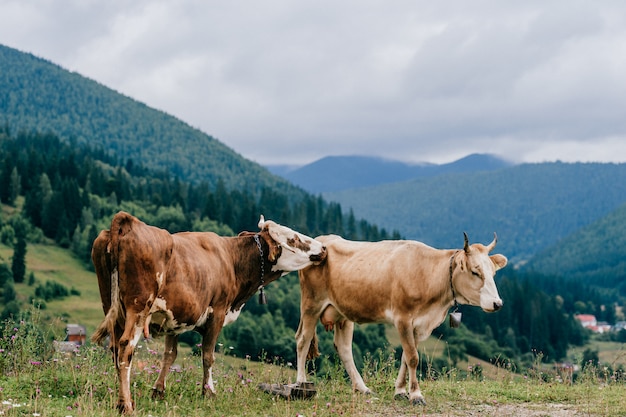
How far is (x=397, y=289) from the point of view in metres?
11.4

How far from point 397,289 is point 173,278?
12.2 feet

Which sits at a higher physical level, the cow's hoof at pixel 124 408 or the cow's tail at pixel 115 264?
the cow's tail at pixel 115 264

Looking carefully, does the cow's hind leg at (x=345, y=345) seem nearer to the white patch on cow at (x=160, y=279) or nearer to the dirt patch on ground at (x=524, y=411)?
the dirt patch on ground at (x=524, y=411)

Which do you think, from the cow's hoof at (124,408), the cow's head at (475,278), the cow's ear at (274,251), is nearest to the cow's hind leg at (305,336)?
the cow's ear at (274,251)

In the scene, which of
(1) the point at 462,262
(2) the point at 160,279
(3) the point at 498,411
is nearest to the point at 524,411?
(3) the point at 498,411

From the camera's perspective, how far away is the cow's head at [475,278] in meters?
10.9

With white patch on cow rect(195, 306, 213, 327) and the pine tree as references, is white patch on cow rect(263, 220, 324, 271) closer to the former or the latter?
white patch on cow rect(195, 306, 213, 327)

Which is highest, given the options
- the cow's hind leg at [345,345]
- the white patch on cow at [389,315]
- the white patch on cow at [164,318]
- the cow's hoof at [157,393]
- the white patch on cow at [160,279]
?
the white patch on cow at [160,279]

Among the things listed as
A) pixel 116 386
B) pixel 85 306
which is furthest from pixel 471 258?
pixel 85 306

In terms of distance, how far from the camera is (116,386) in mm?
10312

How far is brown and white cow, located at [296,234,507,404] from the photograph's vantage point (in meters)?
11.1

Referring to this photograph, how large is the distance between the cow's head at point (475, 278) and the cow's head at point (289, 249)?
244 centimetres

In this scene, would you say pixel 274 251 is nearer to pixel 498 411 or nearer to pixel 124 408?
pixel 124 408

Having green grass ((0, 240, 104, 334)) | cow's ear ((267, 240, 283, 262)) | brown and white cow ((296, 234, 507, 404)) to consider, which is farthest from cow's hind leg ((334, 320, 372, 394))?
green grass ((0, 240, 104, 334))
